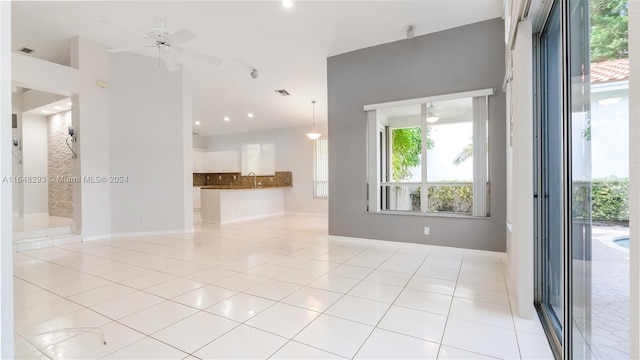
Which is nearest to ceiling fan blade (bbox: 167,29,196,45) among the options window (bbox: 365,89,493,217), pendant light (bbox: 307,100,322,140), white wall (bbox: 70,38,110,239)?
window (bbox: 365,89,493,217)

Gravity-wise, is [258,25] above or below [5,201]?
above

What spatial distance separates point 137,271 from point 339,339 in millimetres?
2800

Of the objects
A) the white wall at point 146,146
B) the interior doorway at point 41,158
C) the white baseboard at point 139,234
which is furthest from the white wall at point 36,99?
the white baseboard at point 139,234

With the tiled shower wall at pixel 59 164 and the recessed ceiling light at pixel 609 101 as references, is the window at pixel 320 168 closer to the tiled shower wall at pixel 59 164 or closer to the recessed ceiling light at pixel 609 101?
the tiled shower wall at pixel 59 164

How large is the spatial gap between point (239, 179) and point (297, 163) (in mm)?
2381

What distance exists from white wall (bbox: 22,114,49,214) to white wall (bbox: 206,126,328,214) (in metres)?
5.76

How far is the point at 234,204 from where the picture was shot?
764 cm

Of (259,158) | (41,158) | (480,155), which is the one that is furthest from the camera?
(259,158)

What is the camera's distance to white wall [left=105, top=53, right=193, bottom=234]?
5.49 metres

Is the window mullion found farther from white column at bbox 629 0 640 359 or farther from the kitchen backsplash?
the kitchen backsplash

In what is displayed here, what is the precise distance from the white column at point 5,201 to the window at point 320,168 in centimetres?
826

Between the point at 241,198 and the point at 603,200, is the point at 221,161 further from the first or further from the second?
the point at 603,200

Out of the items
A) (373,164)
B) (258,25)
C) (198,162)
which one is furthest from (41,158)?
(373,164)

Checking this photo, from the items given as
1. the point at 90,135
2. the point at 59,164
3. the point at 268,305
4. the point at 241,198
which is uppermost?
→ the point at 90,135
